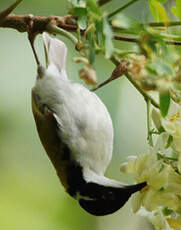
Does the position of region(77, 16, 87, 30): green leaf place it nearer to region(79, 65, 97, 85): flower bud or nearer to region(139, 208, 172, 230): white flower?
region(79, 65, 97, 85): flower bud

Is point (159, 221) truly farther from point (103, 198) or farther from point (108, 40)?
point (108, 40)

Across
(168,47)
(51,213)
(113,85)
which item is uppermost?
(168,47)

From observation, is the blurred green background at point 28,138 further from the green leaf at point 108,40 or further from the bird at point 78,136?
the green leaf at point 108,40

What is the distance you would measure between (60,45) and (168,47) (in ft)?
2.56

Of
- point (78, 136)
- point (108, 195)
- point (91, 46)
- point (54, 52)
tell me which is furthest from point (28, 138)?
point (91, 46)

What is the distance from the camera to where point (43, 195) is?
2.31 metres

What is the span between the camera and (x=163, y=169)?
772 mm

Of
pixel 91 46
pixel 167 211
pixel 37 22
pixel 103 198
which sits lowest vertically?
pixel 103 198

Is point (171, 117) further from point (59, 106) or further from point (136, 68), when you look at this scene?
point (59, 106)

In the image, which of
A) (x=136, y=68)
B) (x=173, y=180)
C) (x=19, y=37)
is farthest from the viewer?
(x=19, y=37)

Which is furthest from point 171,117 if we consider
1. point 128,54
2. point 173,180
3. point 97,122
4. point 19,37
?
point 19,37

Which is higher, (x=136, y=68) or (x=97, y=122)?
(x=136, y=68)

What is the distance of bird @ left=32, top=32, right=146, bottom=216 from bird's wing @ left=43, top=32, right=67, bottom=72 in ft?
0.44

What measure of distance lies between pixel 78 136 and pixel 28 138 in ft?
4.25
